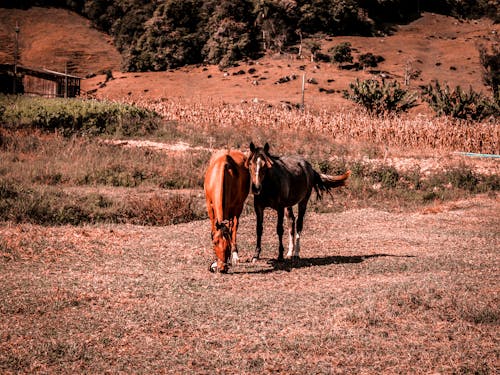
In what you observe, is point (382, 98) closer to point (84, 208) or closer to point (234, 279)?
point (84, 208)

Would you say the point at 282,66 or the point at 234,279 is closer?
the point at 234,279

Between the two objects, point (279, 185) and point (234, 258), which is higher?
point (279, 185)

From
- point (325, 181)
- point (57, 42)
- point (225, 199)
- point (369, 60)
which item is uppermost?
point (57, 42)

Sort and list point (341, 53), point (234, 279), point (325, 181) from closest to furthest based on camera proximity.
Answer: point (234, 279), point (325, 181), point (341, 53)

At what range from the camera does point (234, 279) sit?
9.33 metres

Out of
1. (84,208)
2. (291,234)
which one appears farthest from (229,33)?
(291,234)

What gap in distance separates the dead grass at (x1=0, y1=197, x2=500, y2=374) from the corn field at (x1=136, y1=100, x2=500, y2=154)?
1702cm

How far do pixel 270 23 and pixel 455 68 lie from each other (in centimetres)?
2842

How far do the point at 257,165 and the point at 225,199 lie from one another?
0.77 m

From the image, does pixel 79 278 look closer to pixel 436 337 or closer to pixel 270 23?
pixel 436 337

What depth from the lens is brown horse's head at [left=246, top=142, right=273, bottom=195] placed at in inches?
379

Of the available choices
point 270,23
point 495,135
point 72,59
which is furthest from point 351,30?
point 495,135

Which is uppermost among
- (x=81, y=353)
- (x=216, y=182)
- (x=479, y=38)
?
(x=479, y=38)

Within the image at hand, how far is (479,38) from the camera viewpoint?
3467 inches
